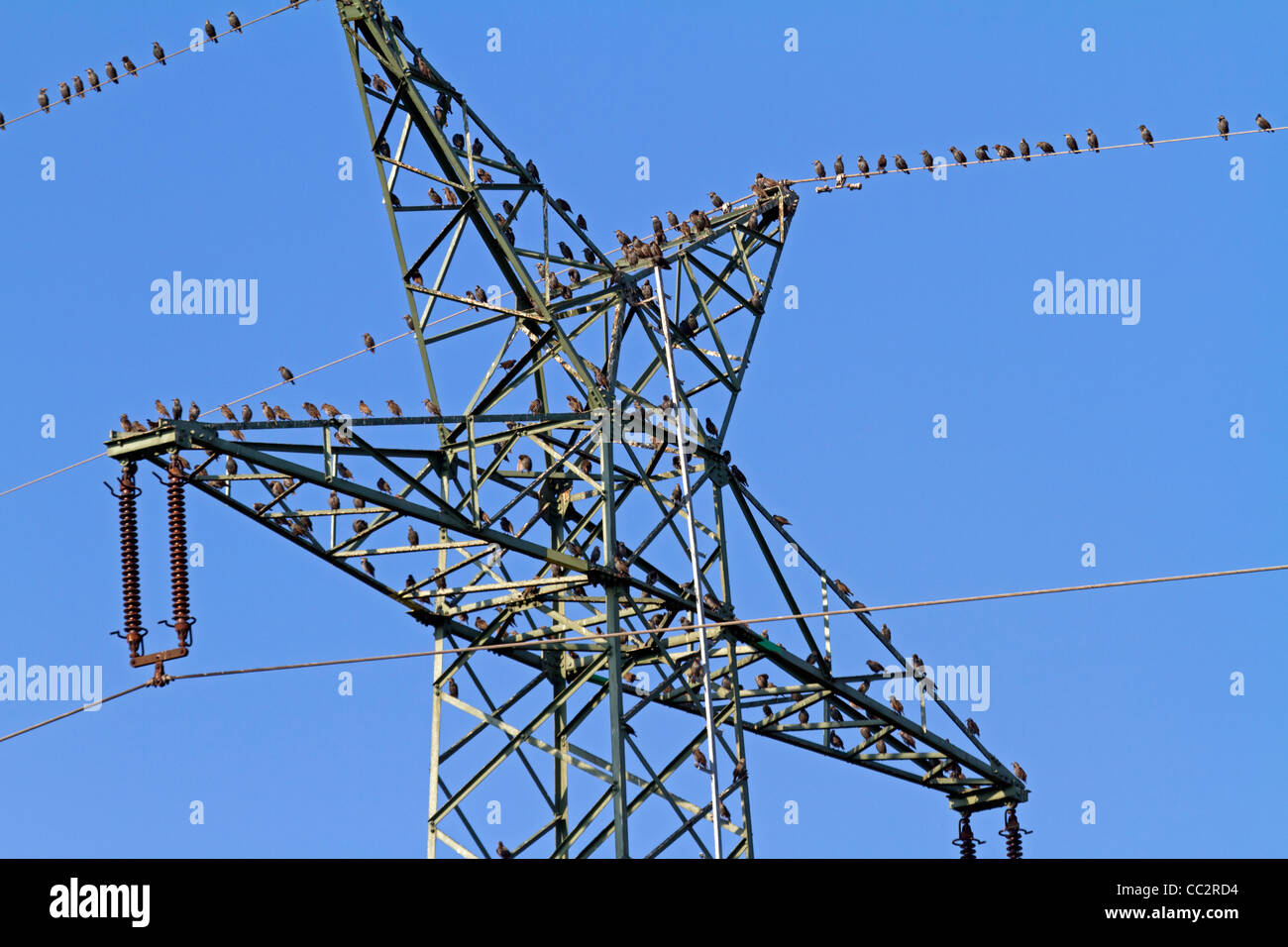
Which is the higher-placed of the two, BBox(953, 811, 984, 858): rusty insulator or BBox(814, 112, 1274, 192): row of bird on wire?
BBox(814, 112, 1274, 192): row of bird on wire

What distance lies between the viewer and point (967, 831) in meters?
40.7

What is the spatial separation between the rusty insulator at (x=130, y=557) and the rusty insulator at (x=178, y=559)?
0.41m

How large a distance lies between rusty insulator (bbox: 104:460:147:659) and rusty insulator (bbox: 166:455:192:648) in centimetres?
41

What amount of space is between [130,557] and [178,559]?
1.94 ft

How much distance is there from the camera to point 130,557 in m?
28.9

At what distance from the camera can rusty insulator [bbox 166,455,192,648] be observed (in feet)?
93.8

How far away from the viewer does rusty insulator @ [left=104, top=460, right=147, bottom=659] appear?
28.5m

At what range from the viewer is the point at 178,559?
94.6 ft

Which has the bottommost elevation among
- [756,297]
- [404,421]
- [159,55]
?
[404,421]

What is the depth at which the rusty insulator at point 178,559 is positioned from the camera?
28578 mm
